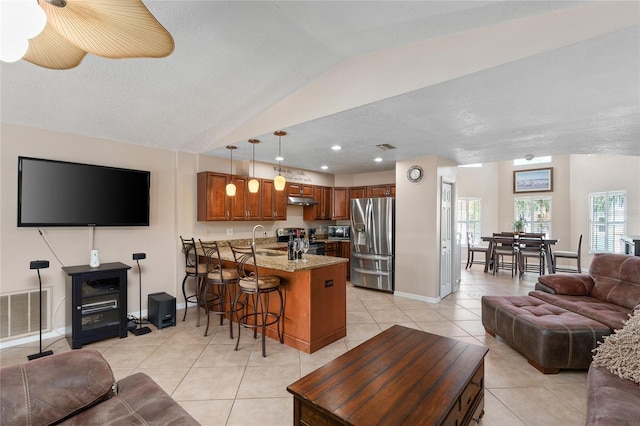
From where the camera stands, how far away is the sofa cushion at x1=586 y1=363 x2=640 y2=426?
141 centimetres

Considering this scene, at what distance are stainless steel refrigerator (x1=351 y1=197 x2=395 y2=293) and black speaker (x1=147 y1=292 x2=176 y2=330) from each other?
3.40m

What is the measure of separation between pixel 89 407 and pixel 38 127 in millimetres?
3474

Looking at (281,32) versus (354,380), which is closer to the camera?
(354,380)

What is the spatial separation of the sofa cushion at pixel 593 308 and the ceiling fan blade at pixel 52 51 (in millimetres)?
4296

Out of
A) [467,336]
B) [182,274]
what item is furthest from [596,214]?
[182,274]

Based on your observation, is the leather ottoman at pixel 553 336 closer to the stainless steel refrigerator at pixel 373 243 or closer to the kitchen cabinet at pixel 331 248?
the stainless steel refrigerator at pixel 373 243

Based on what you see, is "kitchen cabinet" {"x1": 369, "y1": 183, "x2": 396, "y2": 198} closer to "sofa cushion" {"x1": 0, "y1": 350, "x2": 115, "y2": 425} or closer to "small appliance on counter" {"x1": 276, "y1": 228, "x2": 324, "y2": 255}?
"small appliance on counter" {"x1": 276, "y1": 228, "x2": 324, "y2": 255}

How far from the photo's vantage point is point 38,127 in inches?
130

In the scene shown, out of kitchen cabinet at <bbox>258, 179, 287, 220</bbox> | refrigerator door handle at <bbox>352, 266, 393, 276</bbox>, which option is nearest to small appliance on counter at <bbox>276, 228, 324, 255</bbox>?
kitchen cabinet at <bbox>258, 179, 287, 220</bbox>

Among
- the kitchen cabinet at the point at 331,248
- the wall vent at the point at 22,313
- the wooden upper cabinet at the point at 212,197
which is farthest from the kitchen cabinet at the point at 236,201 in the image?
the wall vent at the point at 22,313

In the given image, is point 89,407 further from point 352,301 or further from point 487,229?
point 487,229

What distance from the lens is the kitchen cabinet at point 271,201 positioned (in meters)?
5.40

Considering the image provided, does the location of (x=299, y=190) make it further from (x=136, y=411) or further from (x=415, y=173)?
(x=136, y=411)

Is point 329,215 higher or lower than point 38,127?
lower
